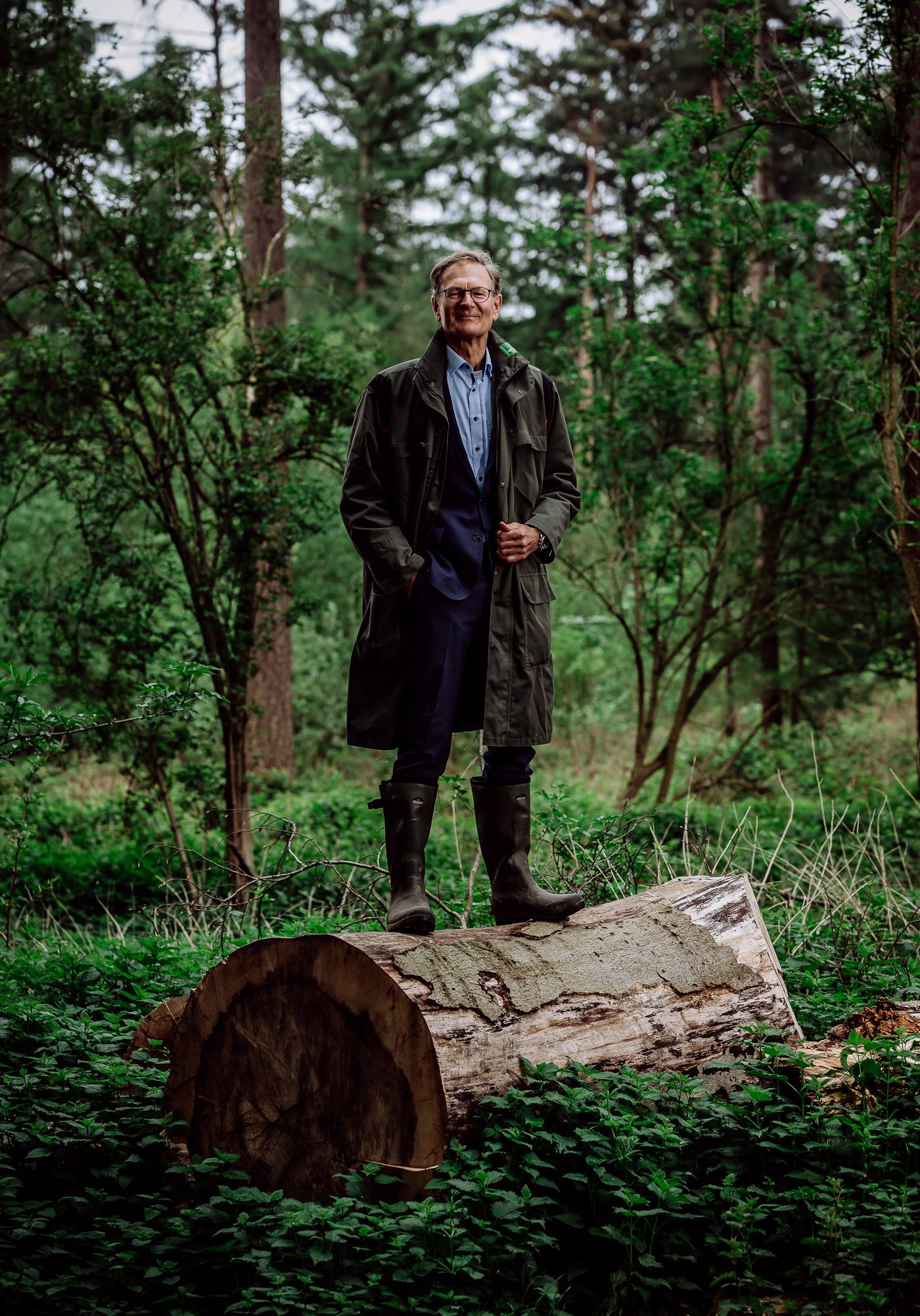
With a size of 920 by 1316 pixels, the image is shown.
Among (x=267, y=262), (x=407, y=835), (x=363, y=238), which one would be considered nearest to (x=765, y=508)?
(x=267, y=262)

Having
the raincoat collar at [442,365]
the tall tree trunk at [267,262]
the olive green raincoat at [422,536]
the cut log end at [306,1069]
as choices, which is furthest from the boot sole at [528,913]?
the tall tree trunk at [267,262]

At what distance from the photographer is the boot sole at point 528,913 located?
12.5 feet

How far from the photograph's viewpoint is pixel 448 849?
8914mm

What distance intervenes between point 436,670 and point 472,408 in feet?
2.96

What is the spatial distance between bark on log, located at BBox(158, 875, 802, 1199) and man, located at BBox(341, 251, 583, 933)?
330 millimetres

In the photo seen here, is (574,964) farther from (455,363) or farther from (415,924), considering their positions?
(455,363)

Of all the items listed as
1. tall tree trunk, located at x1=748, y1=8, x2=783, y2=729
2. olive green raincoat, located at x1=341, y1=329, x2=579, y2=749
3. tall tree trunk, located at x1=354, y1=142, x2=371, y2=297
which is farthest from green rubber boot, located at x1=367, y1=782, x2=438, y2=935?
tall tree trunk, located at x1=354, y1=142, x2=371, y2=297

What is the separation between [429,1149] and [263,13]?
10.5 metres

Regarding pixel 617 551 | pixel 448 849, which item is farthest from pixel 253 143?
pixel 448 849

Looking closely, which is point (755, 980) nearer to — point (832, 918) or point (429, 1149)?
point (429, 1149)

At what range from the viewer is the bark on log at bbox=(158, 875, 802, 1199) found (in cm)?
317

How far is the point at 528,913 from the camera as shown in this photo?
3869 mm

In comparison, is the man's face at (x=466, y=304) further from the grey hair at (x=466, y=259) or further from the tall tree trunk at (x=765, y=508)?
the tall tree trunk at (x=765, y=508)

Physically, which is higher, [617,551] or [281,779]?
[617,551]
